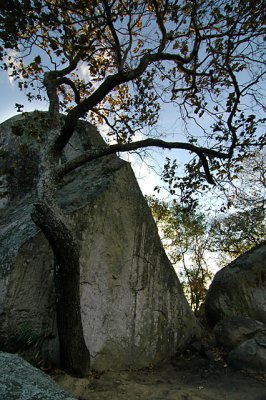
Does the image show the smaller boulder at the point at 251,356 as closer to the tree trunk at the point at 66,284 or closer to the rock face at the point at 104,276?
the rock face at the point at 104,276

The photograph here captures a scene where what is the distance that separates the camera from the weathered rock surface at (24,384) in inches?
81.8

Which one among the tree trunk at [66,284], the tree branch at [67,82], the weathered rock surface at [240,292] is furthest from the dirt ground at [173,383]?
the tree branch at [67,82]

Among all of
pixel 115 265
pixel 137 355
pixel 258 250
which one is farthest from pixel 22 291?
pixel 258 250

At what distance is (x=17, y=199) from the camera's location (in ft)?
27.7

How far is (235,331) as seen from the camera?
7395 mm

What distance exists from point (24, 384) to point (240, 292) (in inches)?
288

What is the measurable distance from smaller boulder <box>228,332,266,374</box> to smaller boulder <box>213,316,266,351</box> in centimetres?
47

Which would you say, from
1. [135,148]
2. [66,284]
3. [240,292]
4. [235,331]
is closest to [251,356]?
[235,331]

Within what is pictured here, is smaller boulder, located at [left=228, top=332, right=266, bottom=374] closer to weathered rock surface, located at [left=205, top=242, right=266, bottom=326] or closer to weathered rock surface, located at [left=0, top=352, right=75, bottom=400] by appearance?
weathered rock surface, located at [left=205, top=242, right=266, bottom=326]

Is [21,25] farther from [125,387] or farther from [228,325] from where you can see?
[228,325]

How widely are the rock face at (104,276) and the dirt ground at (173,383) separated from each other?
30 cm

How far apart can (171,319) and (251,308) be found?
2365 millimetres

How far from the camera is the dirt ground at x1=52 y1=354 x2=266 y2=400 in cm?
486

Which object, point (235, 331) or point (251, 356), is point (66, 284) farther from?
point (235, 331)
